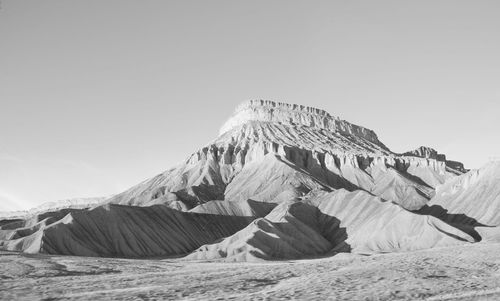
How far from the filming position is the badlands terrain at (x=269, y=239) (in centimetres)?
3038

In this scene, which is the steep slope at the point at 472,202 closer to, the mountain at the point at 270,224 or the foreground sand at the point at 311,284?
the mountain at the point at 270,224

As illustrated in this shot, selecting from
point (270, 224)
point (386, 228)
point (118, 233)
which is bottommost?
point (386, 228)

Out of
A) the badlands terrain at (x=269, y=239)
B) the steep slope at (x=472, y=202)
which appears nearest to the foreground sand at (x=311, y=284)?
the badlands terrain at (x=269, y=239)

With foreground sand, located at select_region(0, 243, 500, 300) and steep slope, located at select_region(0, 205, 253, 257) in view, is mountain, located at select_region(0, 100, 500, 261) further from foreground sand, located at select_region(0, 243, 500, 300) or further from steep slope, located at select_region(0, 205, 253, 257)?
foreground sand, located at select_region(0, 243, 500, 300)

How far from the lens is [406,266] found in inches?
1416

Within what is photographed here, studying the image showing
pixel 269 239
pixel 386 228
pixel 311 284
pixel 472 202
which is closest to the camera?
pixel 311 284

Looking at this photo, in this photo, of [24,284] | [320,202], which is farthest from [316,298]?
[320,202]

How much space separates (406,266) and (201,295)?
16214mm

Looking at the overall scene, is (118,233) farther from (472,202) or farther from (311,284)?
(472,202)

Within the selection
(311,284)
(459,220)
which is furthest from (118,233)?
(311,284)

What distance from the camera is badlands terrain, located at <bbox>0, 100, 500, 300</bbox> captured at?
30.4 meters

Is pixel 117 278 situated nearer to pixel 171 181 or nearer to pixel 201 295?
pixel 201 295

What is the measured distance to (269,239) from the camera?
91.4 meters

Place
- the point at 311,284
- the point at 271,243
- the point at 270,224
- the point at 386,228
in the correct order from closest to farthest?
the point at 311,284 → the point at 271,243 → the point at 386,228 → the point at 270,224
